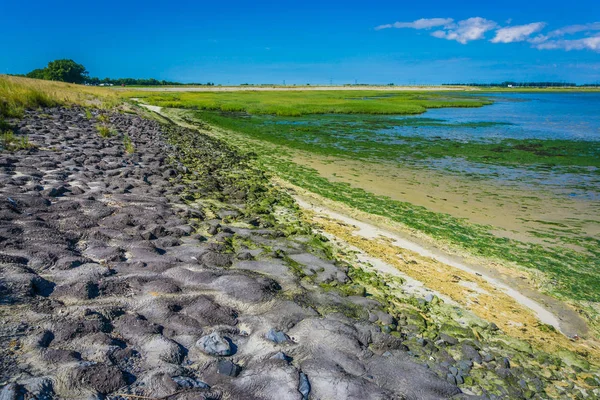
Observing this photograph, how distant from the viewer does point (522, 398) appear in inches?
140

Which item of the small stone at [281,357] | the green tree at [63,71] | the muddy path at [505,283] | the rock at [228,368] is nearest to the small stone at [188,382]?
the rock at [228,368]

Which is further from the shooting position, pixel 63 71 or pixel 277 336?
pixel 63 71

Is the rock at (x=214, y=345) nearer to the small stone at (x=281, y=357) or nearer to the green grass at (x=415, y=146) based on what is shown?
the small stone at (x=281, y=357)

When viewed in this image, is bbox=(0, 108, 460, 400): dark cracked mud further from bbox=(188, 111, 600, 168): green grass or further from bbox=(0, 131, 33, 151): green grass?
bbox=(188, 111, 600, 168): green grass

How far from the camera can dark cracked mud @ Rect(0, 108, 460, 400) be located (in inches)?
117

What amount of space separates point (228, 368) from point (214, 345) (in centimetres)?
31

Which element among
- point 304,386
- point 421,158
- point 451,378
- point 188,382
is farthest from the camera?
point 421,158

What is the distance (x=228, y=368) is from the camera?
10.5 ft

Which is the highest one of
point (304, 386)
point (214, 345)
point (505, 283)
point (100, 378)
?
point (100, 378)

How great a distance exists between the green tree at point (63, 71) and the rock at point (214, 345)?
9771cm

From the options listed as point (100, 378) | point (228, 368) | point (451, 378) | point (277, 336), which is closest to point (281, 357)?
point (277, 336)

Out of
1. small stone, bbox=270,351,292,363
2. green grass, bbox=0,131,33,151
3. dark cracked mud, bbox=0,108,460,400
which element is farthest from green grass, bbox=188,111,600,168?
small stone, bbox=270,351,292,363

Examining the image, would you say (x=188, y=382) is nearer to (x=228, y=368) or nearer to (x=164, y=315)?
(x=228, y=368)

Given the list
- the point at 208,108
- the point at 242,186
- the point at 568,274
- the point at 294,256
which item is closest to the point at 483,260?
the point at 568,274
